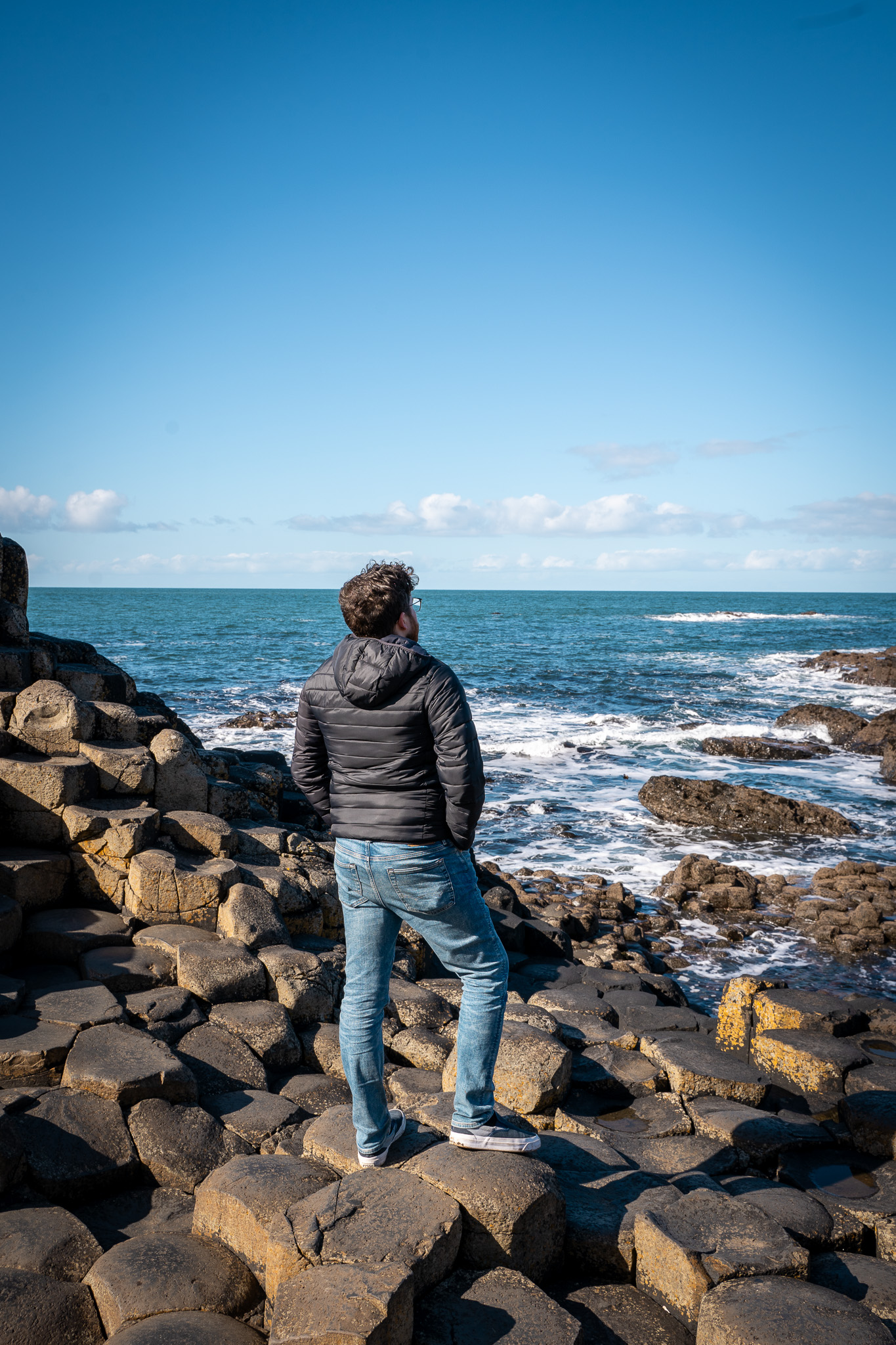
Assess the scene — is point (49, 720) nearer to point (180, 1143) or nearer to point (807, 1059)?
point (180, 1143)

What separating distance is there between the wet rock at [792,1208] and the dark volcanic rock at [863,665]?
34927mm

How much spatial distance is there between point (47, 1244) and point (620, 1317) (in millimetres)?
2217

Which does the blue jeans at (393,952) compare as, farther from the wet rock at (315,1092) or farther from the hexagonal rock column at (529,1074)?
the wet rock at (315,1092)

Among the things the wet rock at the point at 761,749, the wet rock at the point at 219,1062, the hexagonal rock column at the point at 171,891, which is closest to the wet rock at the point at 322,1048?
the wet rock at the point at 219,1062

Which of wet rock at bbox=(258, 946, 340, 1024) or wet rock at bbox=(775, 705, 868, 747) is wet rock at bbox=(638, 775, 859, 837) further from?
wet rock at bbox=(258, 946, 340, 1024)

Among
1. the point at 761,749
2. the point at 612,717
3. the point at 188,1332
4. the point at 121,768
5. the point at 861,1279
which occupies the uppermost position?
the point at 121,768

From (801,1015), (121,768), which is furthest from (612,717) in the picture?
(121,768)

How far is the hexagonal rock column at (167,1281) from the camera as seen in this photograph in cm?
302

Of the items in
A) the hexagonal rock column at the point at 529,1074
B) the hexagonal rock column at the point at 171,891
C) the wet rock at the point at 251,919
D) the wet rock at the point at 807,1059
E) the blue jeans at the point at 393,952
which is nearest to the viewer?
the blue jeans at the point at 393,952

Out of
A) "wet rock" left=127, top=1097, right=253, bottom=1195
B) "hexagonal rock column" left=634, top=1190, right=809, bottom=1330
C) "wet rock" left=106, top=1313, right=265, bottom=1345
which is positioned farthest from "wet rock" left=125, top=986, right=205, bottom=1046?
"hexagonal rock column" left=634, top=1190, right=809, bottom=1330

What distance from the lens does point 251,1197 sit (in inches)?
129

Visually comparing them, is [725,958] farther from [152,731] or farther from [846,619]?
[846,619]

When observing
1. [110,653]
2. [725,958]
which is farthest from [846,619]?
[725,958]

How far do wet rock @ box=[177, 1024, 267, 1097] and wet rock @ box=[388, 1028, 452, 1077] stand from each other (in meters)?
0.96
